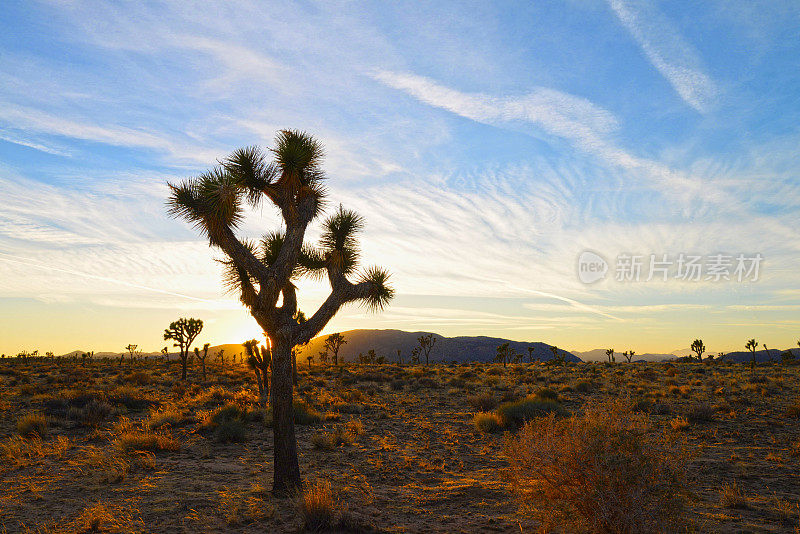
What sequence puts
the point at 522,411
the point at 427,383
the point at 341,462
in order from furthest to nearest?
the point at 427,383 < the point at 522,411 < the point at 341,462

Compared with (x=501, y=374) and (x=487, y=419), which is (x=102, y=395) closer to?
(x=487, y=419)

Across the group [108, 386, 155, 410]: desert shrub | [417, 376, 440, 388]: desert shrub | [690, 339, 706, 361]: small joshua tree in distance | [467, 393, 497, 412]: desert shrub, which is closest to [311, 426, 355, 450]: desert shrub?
[467, 393, 497, 412]: desert shrub

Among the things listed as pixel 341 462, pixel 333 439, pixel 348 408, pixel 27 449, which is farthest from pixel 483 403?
pixel 27 449

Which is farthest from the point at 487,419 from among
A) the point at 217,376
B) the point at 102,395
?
the point at 217,376

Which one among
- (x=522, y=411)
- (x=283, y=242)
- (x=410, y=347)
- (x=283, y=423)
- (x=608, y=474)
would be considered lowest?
(x=410, y=347)

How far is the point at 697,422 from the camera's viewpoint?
1716 centimetres

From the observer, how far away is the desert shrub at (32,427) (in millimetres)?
15172

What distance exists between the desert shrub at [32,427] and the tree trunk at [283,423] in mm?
10663

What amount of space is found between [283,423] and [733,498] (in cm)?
913

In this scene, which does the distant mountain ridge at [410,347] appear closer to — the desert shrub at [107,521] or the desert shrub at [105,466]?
the desert shrub at [105,466]

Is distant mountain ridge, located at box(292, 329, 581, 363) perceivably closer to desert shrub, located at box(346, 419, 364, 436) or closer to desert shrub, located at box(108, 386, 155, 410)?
desert shrub, located at box(108, 386, 155, 410)

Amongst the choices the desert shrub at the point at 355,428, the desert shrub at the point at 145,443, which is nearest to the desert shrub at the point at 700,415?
the desert shrub at the point at 355,428

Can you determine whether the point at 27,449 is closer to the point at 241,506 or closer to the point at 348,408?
the point at 241,506

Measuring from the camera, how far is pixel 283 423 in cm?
978
